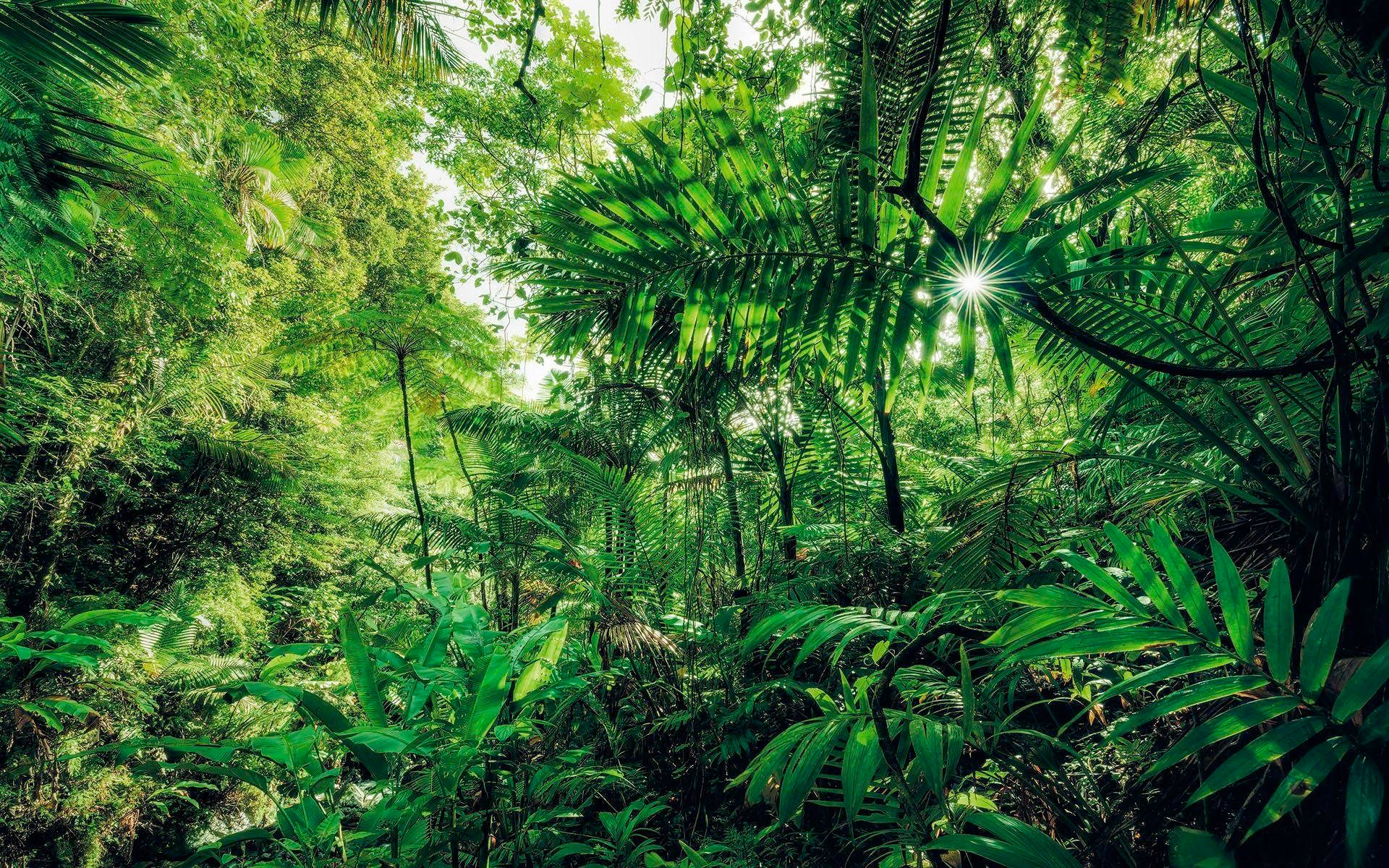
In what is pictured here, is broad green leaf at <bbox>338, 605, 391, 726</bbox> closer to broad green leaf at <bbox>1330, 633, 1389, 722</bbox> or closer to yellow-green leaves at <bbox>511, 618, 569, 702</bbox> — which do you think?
yellow-green leaves at <bbox>511, 618, 569, 702</bbox>

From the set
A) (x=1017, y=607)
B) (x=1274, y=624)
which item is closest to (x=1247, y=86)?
(x=1274, y=624)

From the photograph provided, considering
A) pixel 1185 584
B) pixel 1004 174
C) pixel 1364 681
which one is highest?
pixel 1004 174

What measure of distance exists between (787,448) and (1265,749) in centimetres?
230

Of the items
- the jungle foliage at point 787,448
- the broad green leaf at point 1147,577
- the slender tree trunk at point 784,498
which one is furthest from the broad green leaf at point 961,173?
the slender tree trunk at point 784,498

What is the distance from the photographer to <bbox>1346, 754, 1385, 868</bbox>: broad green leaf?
17.9 inches

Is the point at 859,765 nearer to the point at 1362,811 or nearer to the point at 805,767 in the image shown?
the point at 805,767

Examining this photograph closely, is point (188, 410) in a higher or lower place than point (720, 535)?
higher

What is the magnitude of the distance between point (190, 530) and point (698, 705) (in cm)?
678

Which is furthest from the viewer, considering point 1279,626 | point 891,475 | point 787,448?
point 787,448

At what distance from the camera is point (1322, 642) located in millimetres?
551

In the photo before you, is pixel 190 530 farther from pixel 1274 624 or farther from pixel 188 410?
pixel 1274 624

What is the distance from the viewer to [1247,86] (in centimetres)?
93

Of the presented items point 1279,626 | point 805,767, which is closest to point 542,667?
point 805,767

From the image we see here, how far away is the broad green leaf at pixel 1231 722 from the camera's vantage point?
542 mm
